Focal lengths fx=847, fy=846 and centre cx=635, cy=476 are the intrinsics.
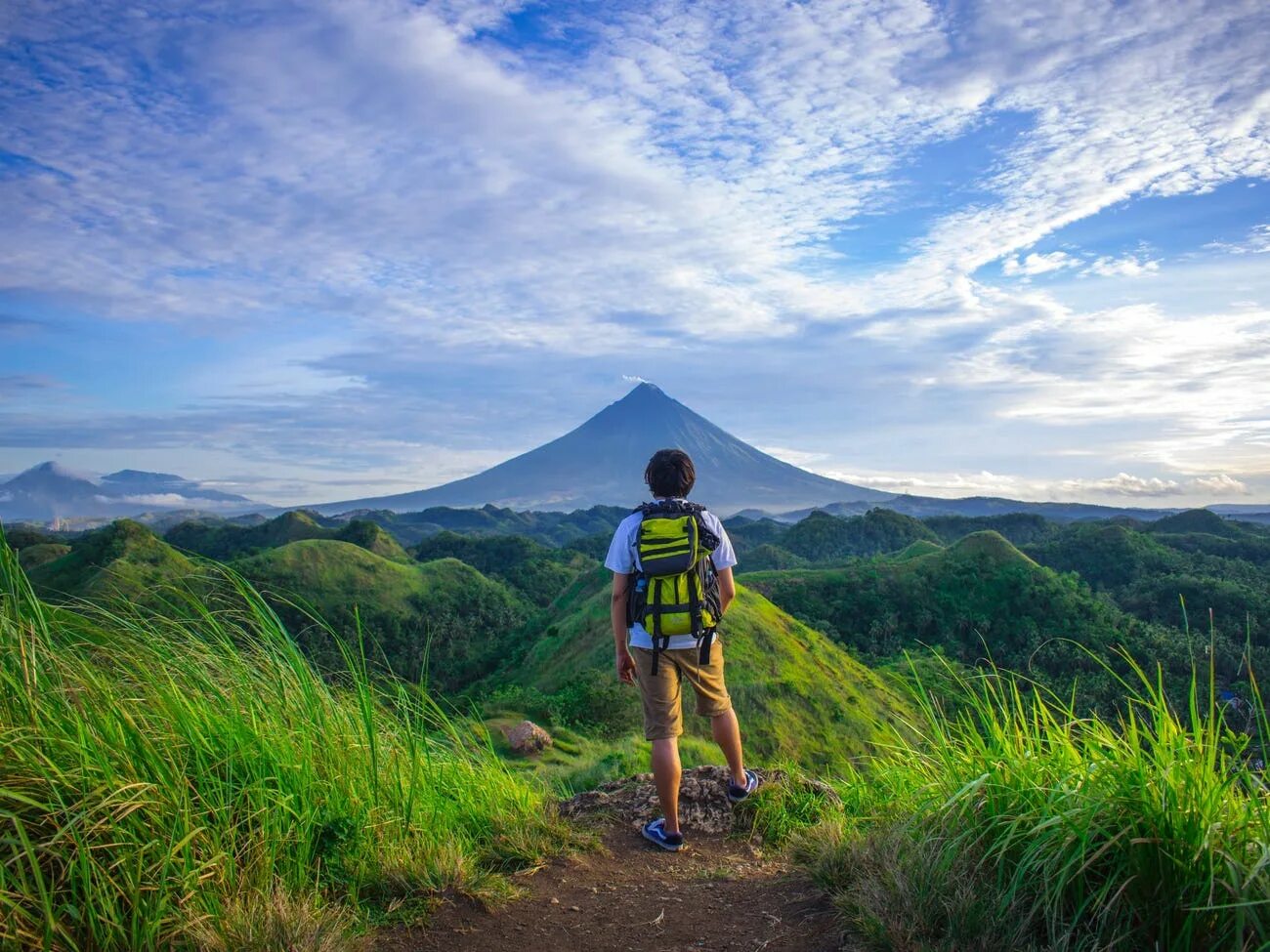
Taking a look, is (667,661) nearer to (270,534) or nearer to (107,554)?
(107,554)

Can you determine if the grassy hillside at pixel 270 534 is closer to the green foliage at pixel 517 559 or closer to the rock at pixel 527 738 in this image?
the green foliage at pixel 517 559

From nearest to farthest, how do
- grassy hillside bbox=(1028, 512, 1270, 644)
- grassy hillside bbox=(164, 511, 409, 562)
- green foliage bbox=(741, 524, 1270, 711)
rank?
green foliage bbox=(741, 524, 1270, 711), grassy hillside bbox=(1028, 512, 1270, 644), grassy hillside bbox=(164, 511, 409, 562)

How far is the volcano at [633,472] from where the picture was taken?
166m

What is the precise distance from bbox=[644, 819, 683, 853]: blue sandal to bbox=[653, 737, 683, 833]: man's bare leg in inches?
1.0

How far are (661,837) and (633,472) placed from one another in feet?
547

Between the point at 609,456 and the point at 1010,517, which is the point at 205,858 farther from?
the point at 609,456

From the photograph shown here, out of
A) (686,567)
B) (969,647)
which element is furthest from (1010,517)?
(686,567)

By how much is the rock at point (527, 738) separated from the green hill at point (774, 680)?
4.39 meters

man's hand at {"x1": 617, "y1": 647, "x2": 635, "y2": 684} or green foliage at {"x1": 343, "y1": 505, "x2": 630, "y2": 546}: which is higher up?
man's hand at {"x1": 617, "y1": 647, "x2": 635, "y2": 684}

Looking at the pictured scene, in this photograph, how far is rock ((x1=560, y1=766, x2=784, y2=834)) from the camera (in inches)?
168

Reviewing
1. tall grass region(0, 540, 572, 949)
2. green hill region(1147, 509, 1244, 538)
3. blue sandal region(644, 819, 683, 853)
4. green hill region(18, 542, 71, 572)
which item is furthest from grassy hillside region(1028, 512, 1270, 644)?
green hill region(18, 542, 71, 572)

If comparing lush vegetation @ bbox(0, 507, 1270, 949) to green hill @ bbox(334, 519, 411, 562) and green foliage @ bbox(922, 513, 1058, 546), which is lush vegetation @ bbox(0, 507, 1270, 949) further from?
green foliage @ bbox(922, 513, 1058, 546)

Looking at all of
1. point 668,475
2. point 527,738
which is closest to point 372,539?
point 527,738

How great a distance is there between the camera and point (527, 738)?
41.1ft
